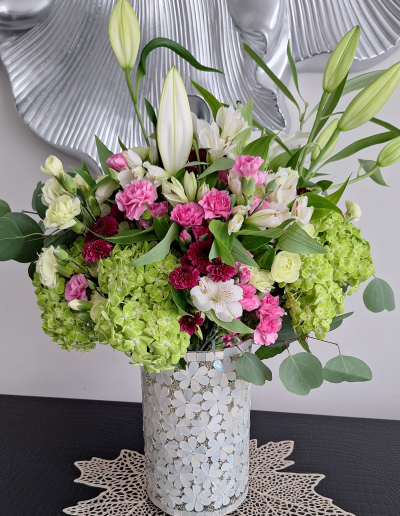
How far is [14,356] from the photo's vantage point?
3.30 feet

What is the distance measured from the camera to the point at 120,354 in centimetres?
97

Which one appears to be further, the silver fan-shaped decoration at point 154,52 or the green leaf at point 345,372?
the silver fan-shaped decoration at point 154,52

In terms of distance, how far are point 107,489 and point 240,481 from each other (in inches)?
6.8

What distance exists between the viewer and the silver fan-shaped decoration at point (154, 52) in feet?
2.54

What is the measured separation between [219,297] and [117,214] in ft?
0.46

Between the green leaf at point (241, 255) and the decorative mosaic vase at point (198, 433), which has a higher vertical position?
the green leaf at point (241, 255)

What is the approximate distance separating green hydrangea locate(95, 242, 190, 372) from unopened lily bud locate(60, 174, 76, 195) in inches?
2.8

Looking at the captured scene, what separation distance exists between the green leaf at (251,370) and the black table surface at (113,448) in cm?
23

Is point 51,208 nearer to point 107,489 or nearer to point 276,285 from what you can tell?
point 276,285

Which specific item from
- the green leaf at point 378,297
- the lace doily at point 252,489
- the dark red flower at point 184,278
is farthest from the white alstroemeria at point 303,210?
the lace doily at point 252,489

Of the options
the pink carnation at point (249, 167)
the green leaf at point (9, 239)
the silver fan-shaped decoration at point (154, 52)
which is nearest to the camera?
the pink carnation at point (249, 167)

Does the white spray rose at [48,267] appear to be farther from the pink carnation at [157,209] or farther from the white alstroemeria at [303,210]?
the white alstroemeria at [303,210]

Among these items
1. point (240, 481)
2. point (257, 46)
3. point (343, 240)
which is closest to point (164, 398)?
point (240, 481)

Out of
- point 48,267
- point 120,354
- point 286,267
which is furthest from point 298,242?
point 120,354
